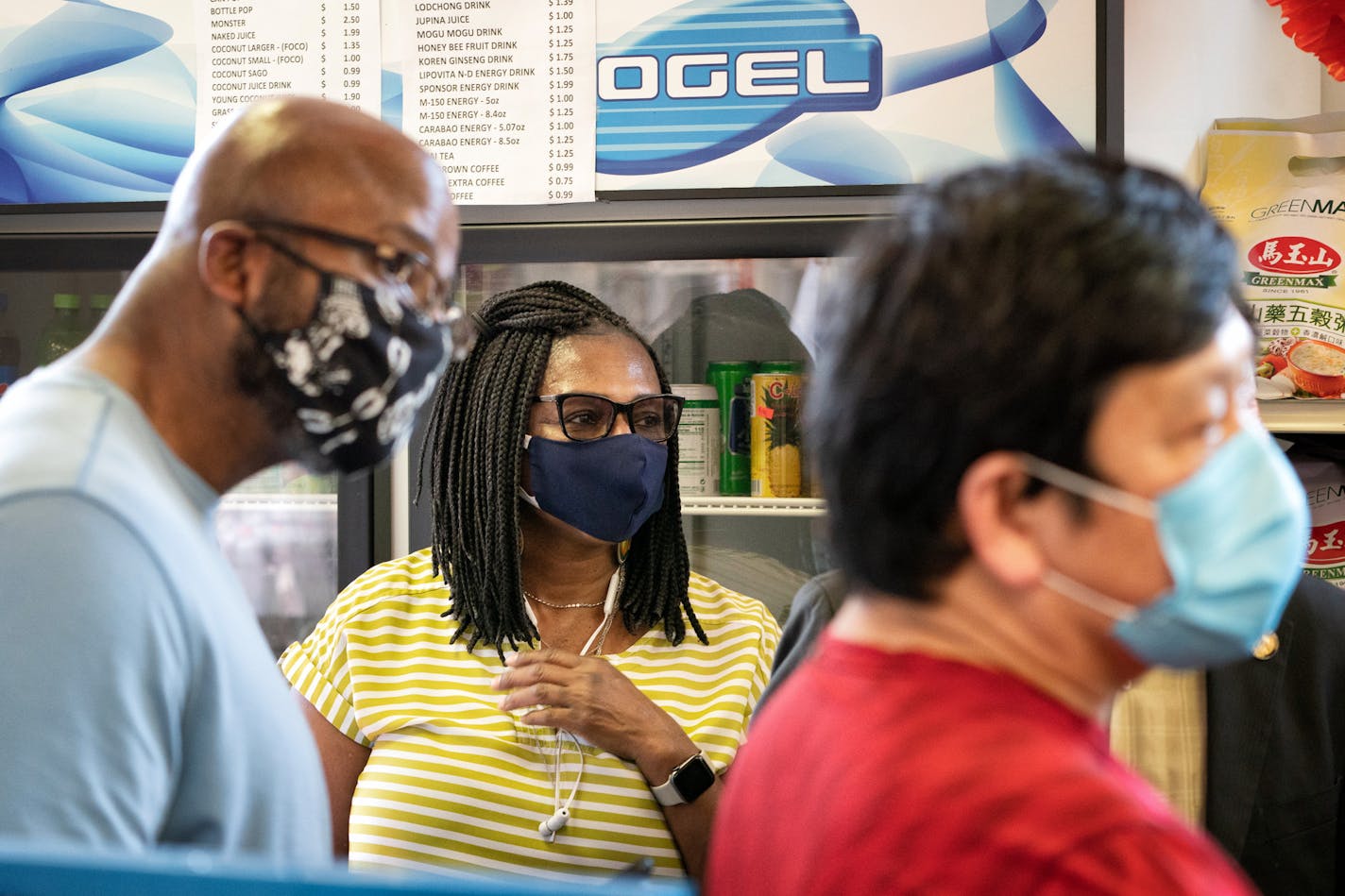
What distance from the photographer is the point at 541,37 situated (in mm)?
2428

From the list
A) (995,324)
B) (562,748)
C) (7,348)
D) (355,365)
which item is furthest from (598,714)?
(7,348)

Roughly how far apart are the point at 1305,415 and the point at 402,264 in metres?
1.74

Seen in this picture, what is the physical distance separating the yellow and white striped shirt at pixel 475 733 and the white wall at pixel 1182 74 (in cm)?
117

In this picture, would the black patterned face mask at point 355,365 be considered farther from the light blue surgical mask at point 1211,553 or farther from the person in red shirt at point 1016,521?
the light blue surgical mask at point 1211,553

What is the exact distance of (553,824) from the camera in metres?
1.68

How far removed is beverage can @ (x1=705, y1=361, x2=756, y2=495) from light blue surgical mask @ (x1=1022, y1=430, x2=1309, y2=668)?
1811mm

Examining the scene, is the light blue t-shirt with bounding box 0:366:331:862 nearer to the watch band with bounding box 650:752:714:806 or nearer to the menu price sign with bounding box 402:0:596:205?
the watch band with bounding box 650:752:714:806

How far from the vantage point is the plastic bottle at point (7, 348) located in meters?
2.62

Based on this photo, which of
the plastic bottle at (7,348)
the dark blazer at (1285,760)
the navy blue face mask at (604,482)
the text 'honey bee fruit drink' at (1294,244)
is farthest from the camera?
the plastic bottle at (7,348)

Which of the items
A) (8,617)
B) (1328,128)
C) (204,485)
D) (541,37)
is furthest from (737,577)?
(8,617)

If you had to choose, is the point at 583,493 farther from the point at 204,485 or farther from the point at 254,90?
the point at 254,90

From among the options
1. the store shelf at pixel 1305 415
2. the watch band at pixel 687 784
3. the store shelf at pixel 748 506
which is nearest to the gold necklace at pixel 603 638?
the watch band at pixel 687 784

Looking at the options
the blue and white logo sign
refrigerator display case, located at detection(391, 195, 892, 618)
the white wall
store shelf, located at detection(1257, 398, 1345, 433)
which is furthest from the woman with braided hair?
the white wall

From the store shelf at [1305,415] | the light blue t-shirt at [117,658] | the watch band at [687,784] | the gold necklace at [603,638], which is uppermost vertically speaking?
the store shelf at [1305,415]
